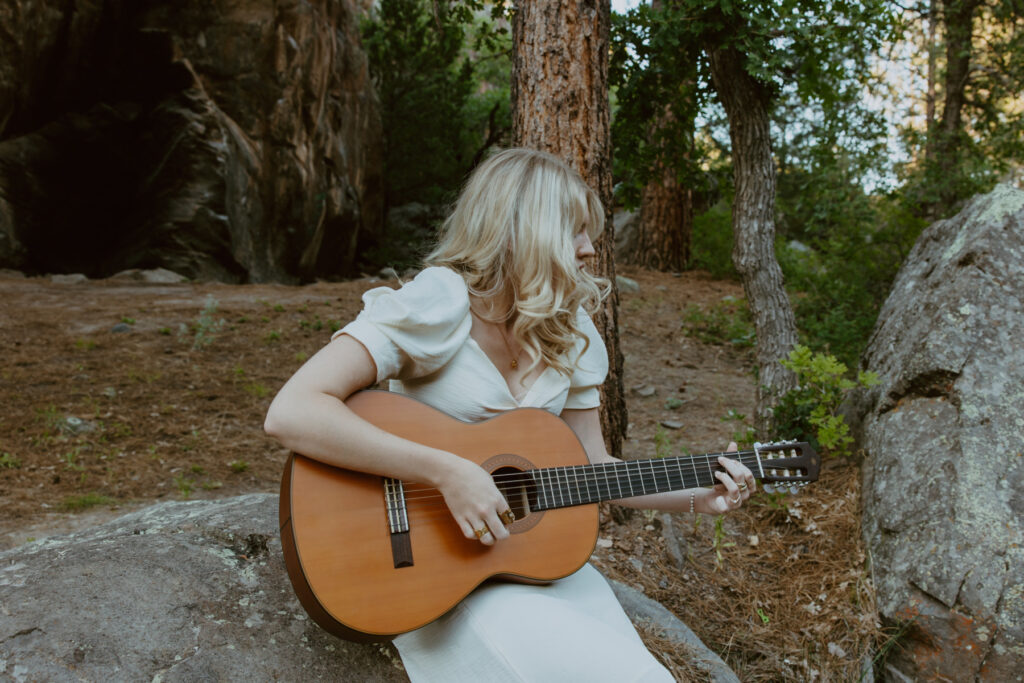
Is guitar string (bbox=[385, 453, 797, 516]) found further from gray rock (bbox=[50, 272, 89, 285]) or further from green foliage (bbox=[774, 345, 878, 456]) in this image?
gray rock (bbox=[50, 272, 89, 285])

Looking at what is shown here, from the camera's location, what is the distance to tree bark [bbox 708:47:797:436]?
183 inches

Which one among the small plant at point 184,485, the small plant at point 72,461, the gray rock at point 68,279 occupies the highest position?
the gray rock at point 68,279

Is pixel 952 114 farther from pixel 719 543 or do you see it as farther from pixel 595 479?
pixel 595 479

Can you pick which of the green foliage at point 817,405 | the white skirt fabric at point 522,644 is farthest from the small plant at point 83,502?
the green foliage at point 817,405

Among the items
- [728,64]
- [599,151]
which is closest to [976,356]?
[599,151]

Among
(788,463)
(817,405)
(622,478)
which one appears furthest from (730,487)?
(817,405)

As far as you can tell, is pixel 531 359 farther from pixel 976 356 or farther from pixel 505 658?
pixel 976 356

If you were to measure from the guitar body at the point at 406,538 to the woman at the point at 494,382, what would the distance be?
5 centimetres

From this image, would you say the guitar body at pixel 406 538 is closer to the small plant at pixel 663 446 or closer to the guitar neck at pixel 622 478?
the guitar neck at pixel 622 478

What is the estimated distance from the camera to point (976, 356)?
3.07m

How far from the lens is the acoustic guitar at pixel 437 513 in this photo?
5.32 feet

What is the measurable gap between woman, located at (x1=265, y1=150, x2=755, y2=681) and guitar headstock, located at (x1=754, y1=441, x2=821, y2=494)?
7 centimetres

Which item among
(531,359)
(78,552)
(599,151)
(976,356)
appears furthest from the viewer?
(599,151)

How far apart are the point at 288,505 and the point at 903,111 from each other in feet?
60.7
